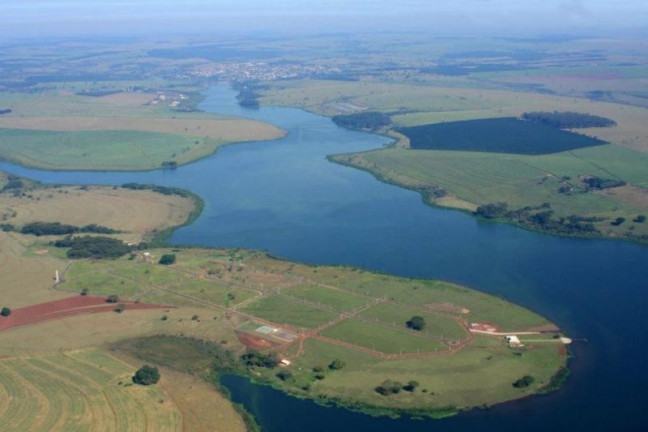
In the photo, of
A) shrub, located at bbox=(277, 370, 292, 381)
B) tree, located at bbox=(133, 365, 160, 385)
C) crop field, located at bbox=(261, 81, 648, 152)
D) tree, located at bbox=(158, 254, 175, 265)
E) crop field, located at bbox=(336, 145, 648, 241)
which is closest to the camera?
tree, located at bbox=(133, 365, 160, 385)

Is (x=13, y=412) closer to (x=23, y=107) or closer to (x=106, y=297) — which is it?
(x=106, y=297)

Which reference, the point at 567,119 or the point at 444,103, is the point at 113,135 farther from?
the point at 567,119

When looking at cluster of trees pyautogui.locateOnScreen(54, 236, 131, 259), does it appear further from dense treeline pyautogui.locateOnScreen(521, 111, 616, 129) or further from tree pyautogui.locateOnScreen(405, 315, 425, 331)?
dense treeline pyautogui.locateOnScreen(521, 111, 616, 129)

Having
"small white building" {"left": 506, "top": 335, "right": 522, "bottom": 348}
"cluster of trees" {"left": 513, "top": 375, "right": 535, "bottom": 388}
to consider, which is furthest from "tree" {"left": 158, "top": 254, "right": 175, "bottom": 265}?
"cluster of trees" {"left": 513, "top": 375, "right": 535, "bottom": 388}

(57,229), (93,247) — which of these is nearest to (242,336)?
(93,247)

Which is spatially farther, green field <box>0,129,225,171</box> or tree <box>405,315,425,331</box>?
green field <box>0,129,225,171</box>

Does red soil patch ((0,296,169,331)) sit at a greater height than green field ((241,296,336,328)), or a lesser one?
lesser
